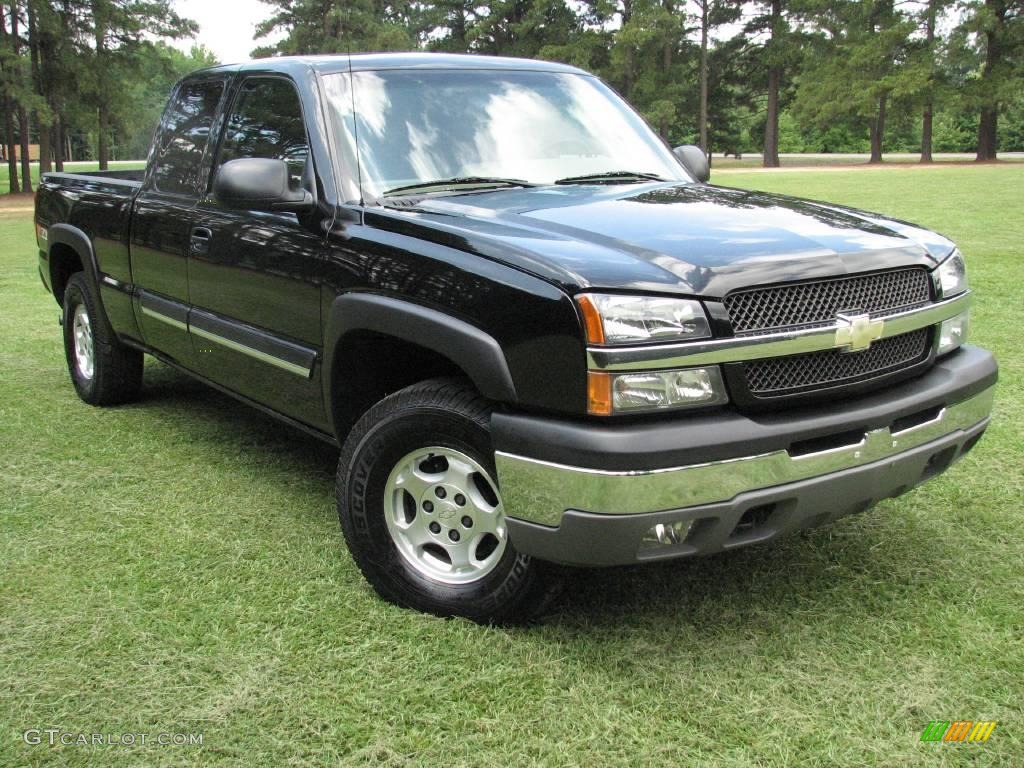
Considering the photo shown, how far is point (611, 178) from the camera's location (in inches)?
153

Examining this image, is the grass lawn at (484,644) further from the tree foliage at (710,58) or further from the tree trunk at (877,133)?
the tree trunk at (877,133)

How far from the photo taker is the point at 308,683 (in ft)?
9.18

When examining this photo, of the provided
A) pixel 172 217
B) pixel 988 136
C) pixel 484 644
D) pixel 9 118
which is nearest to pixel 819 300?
pixel 484 644

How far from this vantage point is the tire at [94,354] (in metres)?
5.50

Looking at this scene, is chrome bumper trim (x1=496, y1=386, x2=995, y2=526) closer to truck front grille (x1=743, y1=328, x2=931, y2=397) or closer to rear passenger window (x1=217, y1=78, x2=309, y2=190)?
truck front grille (x1=743, y1=328, x2=931, y2=397)

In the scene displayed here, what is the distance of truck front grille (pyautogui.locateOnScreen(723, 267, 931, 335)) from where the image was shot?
2.66m

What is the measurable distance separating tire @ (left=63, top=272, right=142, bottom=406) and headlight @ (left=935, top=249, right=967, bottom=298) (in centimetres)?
428

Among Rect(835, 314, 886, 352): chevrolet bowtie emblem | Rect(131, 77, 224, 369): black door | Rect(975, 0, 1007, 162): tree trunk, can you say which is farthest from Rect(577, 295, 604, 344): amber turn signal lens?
Rect(975, 0, 1007, 162): tree trunk

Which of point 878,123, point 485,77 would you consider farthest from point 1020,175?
point 485,77

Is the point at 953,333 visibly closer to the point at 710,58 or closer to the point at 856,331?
the point at 856,331

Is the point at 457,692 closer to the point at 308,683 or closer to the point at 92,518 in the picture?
the point at 308,683

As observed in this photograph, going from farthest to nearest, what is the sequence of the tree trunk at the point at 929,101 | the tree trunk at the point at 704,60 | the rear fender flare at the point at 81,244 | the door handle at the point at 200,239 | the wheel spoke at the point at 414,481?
the tree trunk at the point at 704,60 → the tree trunk at the point at 929,101 → the rear fender flare at the point at 81,244 → the door handle at the point at 200,239 → the wheel spoke at the point at 414,481

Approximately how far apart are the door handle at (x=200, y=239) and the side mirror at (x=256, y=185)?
685 millimetres

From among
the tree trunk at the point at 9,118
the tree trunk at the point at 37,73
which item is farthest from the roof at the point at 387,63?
the tree trunk at the point at 37,73
